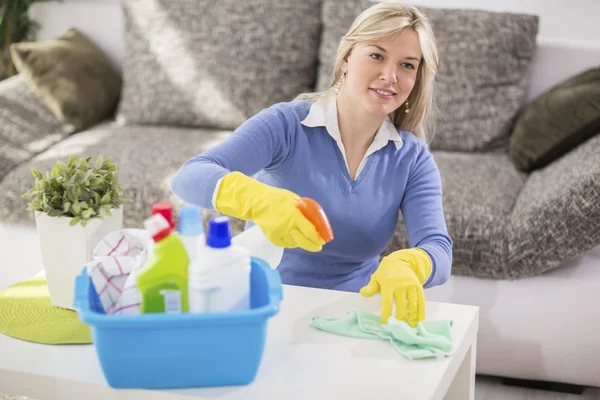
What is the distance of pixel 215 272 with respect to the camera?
3.79 feet

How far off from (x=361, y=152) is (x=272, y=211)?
0.51 m

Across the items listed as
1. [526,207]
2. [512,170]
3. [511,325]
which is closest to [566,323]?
[511,325]

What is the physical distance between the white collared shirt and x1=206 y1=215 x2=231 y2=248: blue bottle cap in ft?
2.18

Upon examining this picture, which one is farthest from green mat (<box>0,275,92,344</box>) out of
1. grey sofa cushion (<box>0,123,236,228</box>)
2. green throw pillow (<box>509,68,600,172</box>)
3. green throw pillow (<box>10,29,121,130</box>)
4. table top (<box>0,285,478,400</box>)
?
green throw pillow (<box>509,68,600,172</box>)

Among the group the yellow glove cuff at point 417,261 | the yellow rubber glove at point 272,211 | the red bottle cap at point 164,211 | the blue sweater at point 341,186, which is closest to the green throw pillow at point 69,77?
the blue sweater at point 341,186

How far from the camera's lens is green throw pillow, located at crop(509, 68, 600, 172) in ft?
8.34

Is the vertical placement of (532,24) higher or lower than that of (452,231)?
higher

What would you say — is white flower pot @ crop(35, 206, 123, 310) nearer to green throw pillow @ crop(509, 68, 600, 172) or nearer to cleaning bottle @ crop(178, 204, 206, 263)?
cleaning bottle @ crop(178, 204, 206, 263)

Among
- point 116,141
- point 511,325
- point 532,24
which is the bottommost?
point 511,325

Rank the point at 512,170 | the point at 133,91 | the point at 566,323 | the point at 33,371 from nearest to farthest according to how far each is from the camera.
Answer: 1. the point at 33,371
2. the point at 566,323
3. the point at 512,170
4. the point at 133,91

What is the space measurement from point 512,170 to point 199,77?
3.66 ft

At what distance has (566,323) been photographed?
7.24 feet

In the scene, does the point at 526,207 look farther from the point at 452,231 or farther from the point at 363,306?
the point at 363,306

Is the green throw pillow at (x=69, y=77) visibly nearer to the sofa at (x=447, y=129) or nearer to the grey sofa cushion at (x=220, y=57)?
the sofa at (x=447, y=129)
